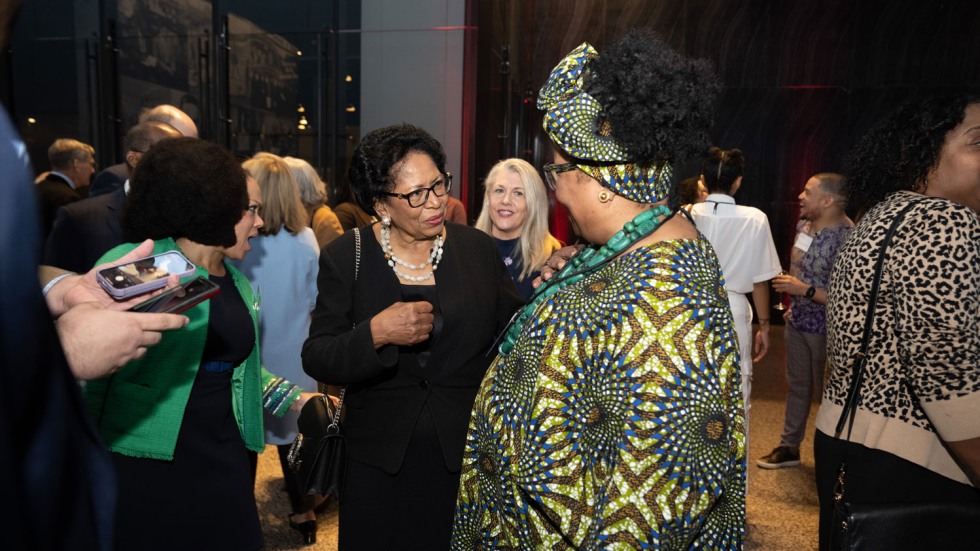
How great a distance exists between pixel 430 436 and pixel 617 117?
1322mm

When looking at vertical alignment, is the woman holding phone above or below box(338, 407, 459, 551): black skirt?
above

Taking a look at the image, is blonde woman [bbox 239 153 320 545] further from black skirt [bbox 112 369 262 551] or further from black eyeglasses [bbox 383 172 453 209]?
black eyeglasses [bbox 383 172 453 209]

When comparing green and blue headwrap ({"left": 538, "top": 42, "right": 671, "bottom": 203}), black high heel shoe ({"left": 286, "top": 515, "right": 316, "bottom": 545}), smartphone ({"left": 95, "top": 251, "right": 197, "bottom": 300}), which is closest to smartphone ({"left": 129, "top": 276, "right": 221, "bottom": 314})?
smartphone ({"left": 95, "top": 251, "right": 197, "bottom": 300})

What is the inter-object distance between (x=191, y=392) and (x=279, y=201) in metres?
2.02

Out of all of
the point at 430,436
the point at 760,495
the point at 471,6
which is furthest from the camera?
the point at 471,6

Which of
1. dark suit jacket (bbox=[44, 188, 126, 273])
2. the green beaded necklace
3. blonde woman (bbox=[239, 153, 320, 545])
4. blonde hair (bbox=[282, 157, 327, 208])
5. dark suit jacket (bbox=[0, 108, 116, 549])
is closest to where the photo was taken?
dark suit jacket (bbox=[0, 108, 116, 549])

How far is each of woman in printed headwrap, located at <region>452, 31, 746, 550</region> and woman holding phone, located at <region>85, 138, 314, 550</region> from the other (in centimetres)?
110

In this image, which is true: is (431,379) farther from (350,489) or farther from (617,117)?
(617,117)

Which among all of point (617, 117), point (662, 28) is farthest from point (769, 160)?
point (617, 117)

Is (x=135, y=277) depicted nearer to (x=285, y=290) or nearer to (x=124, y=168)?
(x=285, y=290)

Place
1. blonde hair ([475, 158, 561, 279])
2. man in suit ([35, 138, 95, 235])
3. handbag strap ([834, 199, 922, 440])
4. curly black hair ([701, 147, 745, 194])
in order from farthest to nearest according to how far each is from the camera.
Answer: man in suit ([35, 138, 95, 235]) < curly black hair ([701, 147, 745, 194]) < blonde hair ([475, 158, 561, 279]) < handbag strap ([834, 199, 922, 440])

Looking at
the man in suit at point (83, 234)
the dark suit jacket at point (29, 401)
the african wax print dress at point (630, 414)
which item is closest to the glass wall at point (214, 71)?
the man in suit at point (83, 234)

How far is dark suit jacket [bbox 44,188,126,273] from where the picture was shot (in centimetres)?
324

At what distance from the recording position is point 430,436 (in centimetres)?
225
